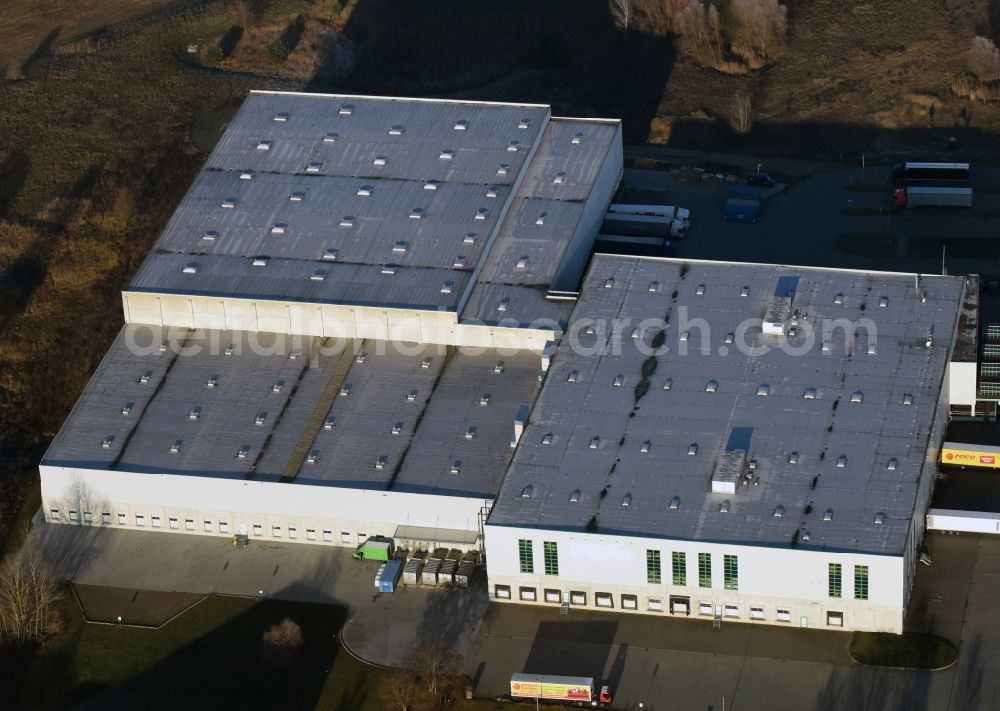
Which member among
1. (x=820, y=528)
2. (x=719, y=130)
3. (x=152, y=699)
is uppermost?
(x=820, y=528)

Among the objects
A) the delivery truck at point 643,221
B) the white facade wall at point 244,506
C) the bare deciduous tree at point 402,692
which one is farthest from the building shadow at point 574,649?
the delivery truck at point 643,221

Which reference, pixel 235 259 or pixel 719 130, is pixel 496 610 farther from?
pixel 719 130

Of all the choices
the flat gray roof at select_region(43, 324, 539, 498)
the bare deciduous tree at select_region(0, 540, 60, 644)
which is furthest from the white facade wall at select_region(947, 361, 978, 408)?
the bare deciduous tree at select_region(0, 540, 60, 644)

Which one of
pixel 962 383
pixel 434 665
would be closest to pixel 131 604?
pixel 434 665

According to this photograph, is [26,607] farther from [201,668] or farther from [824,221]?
[824,221]

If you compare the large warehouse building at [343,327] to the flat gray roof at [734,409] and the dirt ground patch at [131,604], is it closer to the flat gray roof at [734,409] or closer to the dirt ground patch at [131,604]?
the flat gray roof at [734,409]

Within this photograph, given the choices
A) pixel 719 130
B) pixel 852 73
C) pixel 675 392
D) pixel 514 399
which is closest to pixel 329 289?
pixel 514 399

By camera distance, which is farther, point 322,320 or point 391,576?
point 322,320
